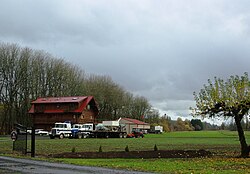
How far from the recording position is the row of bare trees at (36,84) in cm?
8131

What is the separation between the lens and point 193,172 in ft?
47.6

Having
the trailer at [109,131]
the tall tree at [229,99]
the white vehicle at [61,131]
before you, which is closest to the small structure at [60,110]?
the trailer at [109,131]

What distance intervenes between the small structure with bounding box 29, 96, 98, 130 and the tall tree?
5707 centimetres

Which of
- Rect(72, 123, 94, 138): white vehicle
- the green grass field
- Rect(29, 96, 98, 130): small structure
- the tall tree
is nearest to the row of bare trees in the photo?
Rect(29, 96, 98, 130): small structure

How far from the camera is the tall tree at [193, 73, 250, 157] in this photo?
23.2 metres

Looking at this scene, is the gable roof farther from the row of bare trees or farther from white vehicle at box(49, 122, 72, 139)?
white vehicle at box(49, 122, 72, 139)

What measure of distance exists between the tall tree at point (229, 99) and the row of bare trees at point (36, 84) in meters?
64.9

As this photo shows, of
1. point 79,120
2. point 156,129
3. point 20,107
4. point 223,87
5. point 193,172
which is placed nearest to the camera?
point 193,172

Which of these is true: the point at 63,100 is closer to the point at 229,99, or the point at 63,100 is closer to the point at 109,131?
the point at 109,131

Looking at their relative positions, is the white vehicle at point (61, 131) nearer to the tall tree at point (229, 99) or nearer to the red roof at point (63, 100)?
the red roof at point (63, 100)

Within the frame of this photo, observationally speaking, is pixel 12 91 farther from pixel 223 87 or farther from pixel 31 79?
pixel 223 87

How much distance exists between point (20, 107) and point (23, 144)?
6437 centimetres

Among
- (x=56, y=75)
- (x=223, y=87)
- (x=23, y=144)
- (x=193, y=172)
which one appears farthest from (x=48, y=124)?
(x=193, y=172)

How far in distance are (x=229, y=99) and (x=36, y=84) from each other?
2752 inches
